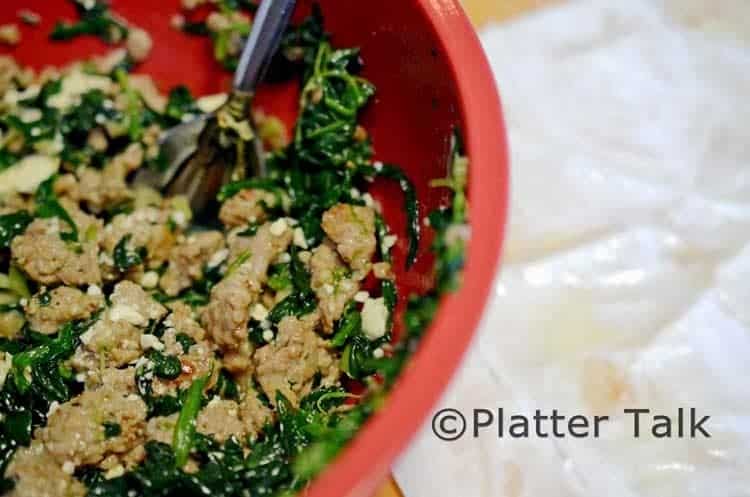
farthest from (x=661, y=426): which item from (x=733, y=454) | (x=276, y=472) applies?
(x=276, y=472)

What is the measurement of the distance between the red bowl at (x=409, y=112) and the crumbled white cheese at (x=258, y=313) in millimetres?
233

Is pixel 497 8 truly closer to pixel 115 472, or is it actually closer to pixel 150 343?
pixel 150 343

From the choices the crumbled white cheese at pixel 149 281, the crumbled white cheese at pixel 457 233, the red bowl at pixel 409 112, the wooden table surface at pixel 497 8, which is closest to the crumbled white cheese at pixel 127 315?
the crumbled white cheese at pixel 149 281

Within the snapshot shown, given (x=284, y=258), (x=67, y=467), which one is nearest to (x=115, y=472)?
(x=67, y=467)

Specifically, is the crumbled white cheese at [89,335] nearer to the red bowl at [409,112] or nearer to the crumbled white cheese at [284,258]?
the crumbled white cheese at [284,258]

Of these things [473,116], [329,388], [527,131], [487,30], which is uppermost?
[473,116]

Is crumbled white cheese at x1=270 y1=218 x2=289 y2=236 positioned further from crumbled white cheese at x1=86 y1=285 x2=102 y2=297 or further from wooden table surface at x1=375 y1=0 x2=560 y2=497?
wooden table surface at x1=375 y1=0 x2=560 y2=497

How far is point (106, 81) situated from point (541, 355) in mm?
954

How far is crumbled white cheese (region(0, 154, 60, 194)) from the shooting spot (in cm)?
139

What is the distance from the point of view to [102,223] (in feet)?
4.55

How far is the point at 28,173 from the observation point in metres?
1.40

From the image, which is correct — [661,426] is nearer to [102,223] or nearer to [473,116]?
[473,116]

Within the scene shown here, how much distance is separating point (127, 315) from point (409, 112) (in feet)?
1.73

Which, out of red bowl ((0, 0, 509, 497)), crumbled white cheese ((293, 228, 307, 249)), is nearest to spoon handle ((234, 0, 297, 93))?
red bowl ((0, 0, 509, 497))
